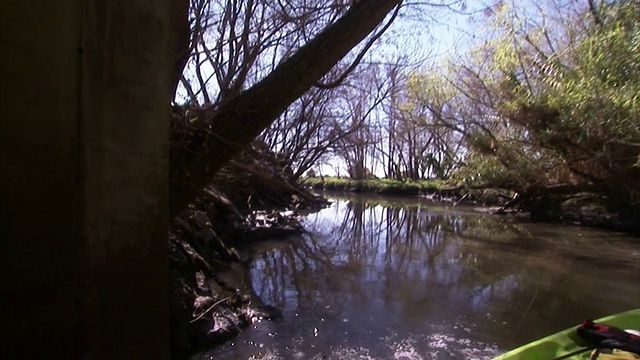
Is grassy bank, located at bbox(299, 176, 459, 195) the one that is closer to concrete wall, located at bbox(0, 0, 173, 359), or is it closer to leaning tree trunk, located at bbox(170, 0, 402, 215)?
leaning tree trunk, located at bbox(170, 0, 402, 215)

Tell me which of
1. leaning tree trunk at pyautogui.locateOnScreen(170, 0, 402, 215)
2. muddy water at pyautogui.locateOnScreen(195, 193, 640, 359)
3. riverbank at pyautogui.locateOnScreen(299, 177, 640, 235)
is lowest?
muddy water at pyautogui.locateOnScreen(195, 193, 640, 359)

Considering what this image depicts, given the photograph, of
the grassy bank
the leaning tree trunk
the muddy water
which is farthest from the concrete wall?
the grassy bank

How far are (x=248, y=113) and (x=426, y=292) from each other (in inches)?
164

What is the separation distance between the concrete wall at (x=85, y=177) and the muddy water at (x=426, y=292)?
190cm

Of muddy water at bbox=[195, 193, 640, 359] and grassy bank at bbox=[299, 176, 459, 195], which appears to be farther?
grassy bank at bbox=[299, 176, 459, 195]

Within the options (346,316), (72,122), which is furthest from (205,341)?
(72,122)

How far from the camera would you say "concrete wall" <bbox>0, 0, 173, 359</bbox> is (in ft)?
7.47

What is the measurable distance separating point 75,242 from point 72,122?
0.68m

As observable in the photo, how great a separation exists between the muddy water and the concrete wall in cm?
190

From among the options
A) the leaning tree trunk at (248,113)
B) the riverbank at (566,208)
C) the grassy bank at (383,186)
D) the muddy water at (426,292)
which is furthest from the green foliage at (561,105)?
the grassy bank at (383,186)

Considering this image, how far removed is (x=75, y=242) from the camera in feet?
8.23

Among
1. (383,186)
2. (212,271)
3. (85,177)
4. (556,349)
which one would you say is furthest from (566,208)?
(383,186)

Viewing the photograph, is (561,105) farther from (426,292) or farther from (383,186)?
(383,186)

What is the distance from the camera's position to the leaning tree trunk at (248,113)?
4.73m
